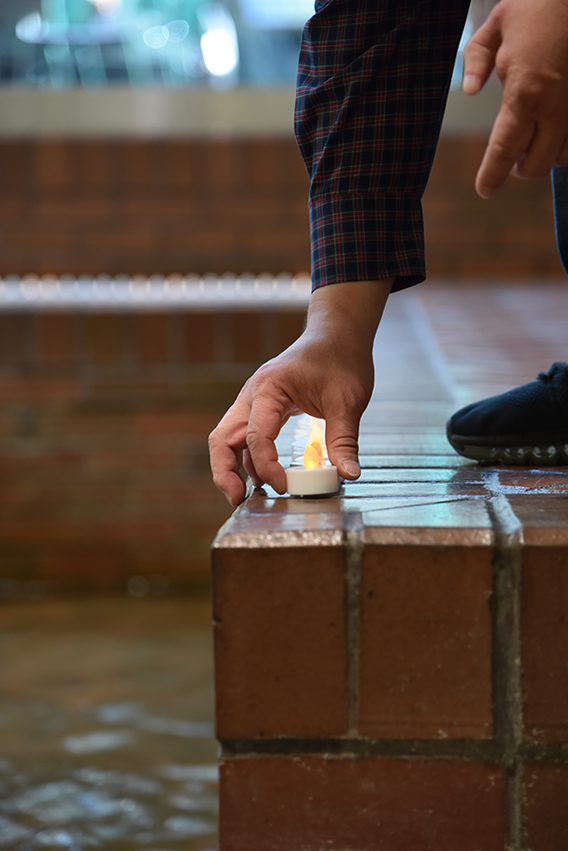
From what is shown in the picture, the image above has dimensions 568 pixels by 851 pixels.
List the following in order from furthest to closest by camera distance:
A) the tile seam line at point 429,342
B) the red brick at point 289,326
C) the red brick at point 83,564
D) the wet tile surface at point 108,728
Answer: the red brick at point 83,564, the red brick at point 289,326, the tile seam line at point 429,342, the wet tile surface at point 108,728

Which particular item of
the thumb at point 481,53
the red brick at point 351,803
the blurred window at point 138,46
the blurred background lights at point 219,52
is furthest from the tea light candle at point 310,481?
the blurred background lights at point 219,52

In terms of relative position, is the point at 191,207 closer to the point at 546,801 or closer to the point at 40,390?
the point at 40,390

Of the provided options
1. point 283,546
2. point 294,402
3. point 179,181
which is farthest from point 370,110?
point 179,181

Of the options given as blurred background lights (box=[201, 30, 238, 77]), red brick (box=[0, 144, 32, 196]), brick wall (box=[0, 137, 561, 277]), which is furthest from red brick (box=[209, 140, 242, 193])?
red brick (box=[0, 144, 32, 196])

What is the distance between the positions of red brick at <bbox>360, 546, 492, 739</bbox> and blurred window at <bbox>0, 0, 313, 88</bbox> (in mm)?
4285


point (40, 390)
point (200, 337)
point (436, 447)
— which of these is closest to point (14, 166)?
point (40, 390)

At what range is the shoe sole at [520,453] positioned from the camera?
0.96 meters

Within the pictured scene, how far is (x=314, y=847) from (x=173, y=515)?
2377 millimetres

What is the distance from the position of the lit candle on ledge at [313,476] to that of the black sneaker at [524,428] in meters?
0.21

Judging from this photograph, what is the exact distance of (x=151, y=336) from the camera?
2.95 m

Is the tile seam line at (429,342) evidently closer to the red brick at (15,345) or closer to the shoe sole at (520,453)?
the shoe sole at (520,453)

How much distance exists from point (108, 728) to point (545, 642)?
1572mm

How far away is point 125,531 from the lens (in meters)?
3.04

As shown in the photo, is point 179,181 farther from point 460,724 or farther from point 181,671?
point 460,724
